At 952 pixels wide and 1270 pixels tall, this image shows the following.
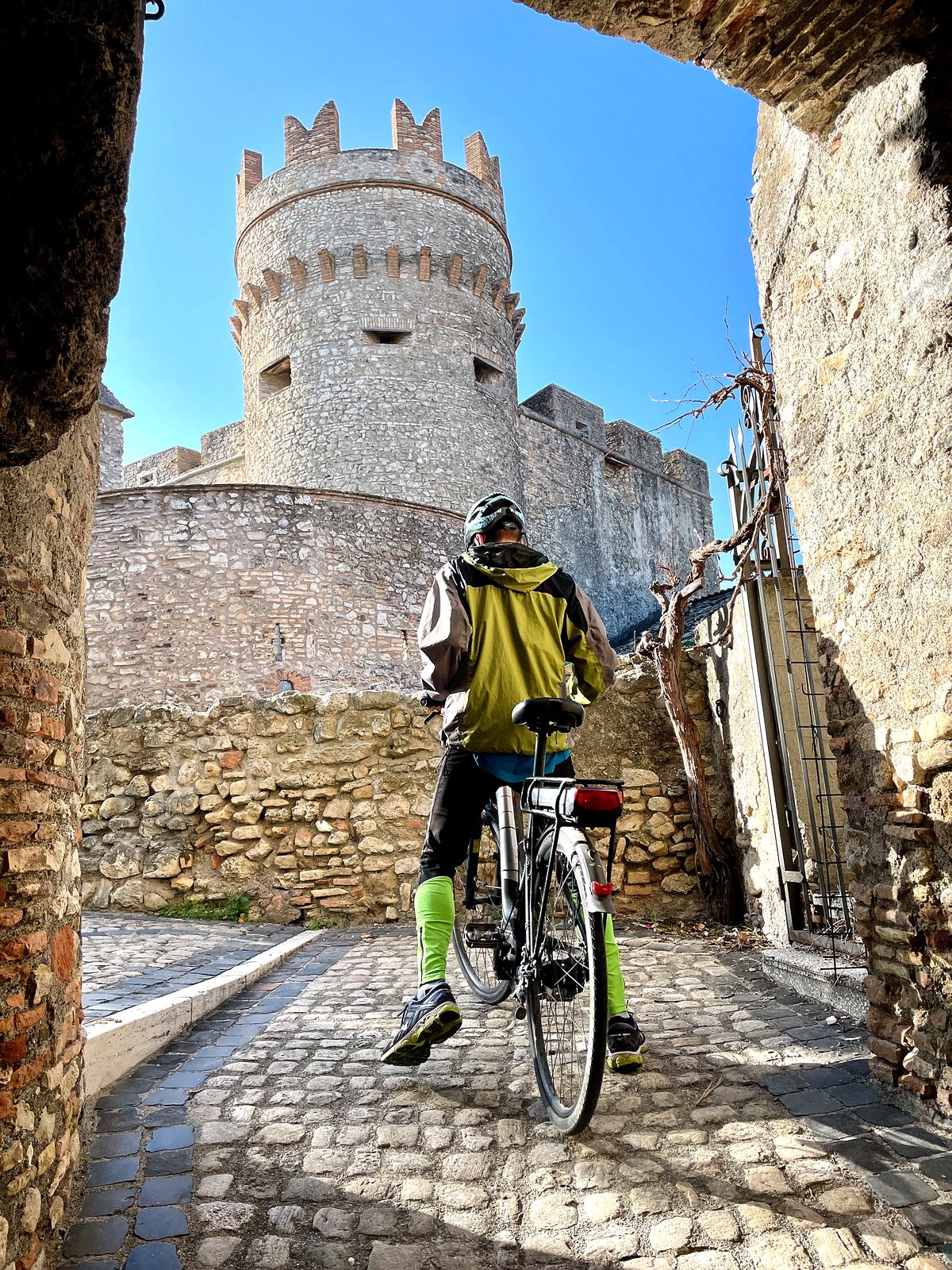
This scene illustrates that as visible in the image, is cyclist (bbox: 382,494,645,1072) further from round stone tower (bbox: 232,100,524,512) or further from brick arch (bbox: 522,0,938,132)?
round stone tower (bbox: 232,100,524,512)

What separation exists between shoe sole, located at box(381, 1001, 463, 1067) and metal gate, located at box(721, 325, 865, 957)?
2108mm

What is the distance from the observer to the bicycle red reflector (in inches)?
93.8

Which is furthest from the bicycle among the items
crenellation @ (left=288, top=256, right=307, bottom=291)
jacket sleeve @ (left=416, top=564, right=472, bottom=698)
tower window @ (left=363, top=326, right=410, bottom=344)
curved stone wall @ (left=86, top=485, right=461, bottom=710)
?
crenellation @ (left=288, top=256, right=307, bottom=291)

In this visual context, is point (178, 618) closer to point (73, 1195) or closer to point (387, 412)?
point (387, 412)

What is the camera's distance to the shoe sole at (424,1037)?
268 centimetres

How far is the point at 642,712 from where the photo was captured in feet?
20.1

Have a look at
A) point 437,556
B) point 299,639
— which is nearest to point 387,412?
point 437,556

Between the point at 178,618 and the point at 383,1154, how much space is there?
41.7 ft

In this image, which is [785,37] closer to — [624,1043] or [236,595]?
[624,1043]

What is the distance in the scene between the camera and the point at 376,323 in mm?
20922

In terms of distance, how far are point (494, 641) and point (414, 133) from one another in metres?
22.9

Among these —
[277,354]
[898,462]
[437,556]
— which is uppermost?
[277,354]

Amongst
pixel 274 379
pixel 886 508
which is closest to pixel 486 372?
pixel 274 379

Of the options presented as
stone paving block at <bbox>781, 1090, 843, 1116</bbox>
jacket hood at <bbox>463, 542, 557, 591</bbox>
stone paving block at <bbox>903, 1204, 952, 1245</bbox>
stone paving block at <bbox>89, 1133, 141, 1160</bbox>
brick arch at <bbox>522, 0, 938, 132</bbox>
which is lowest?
stone paving block at <bbox>903, 1204, 952, 1245</bbox>
